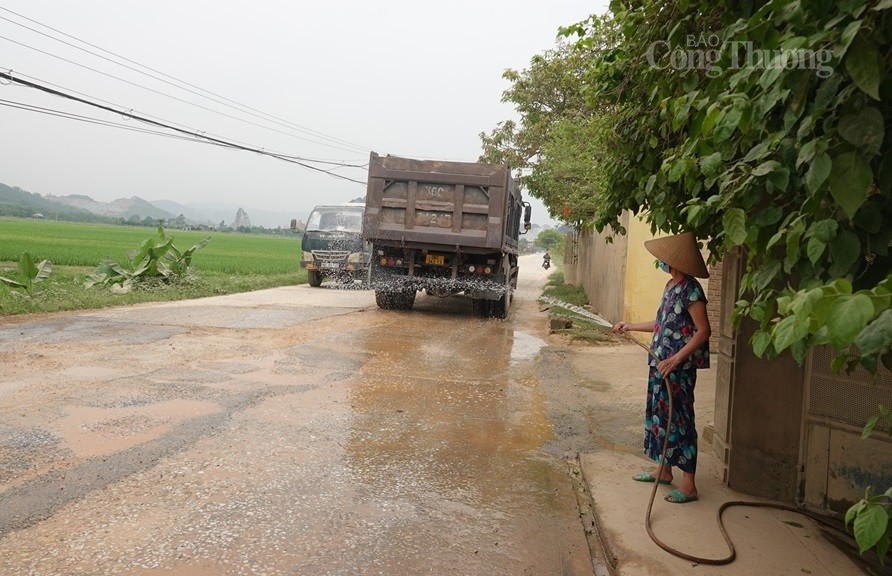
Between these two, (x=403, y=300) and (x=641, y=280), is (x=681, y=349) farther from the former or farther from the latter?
(x=403, y=300)

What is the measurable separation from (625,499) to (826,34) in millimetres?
2994

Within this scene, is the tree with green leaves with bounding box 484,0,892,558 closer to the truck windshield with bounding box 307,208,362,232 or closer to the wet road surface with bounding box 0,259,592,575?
the wet road surface with bounding box 0,259,592,575

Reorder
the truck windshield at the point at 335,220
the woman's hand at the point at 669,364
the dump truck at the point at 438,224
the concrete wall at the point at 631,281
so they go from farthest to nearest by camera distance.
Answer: the truck windshield at the point at 335,220
the dump truck at the point at 438,224
the concrete wall at the point at 631,281
the woman's hand at the point at 669,364

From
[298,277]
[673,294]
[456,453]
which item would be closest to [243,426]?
[456,453]

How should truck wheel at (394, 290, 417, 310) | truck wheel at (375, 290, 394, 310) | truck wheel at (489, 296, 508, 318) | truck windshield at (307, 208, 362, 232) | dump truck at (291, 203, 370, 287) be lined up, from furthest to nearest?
truck windshield at (307, 208, 362, 232) < dump truck at (291, 203, 370, 287) < truck wheel at (394, 290, 417, 310) < truck wheel at (375, 290, 394, 310) < truck wheel at (489, 296, 508, 318)

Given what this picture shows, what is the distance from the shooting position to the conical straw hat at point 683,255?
3.97 m

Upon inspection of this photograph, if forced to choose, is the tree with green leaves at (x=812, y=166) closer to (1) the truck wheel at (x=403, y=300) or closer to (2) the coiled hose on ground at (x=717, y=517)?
(2) the coiled hose on ground at (x=717, y=517)

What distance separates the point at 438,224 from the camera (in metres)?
12.5

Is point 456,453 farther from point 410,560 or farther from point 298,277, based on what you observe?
point 298,277

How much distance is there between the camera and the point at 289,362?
25.3 feet

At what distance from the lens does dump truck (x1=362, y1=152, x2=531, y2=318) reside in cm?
1243

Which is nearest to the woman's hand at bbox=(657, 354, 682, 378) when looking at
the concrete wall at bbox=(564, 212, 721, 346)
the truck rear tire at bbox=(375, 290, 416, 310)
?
the concrete wall at bbox=(564, 212, 721, 346)

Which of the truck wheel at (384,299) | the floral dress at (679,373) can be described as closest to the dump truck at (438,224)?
the truck wheel at (384,299)

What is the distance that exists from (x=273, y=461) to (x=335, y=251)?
14.6 m
